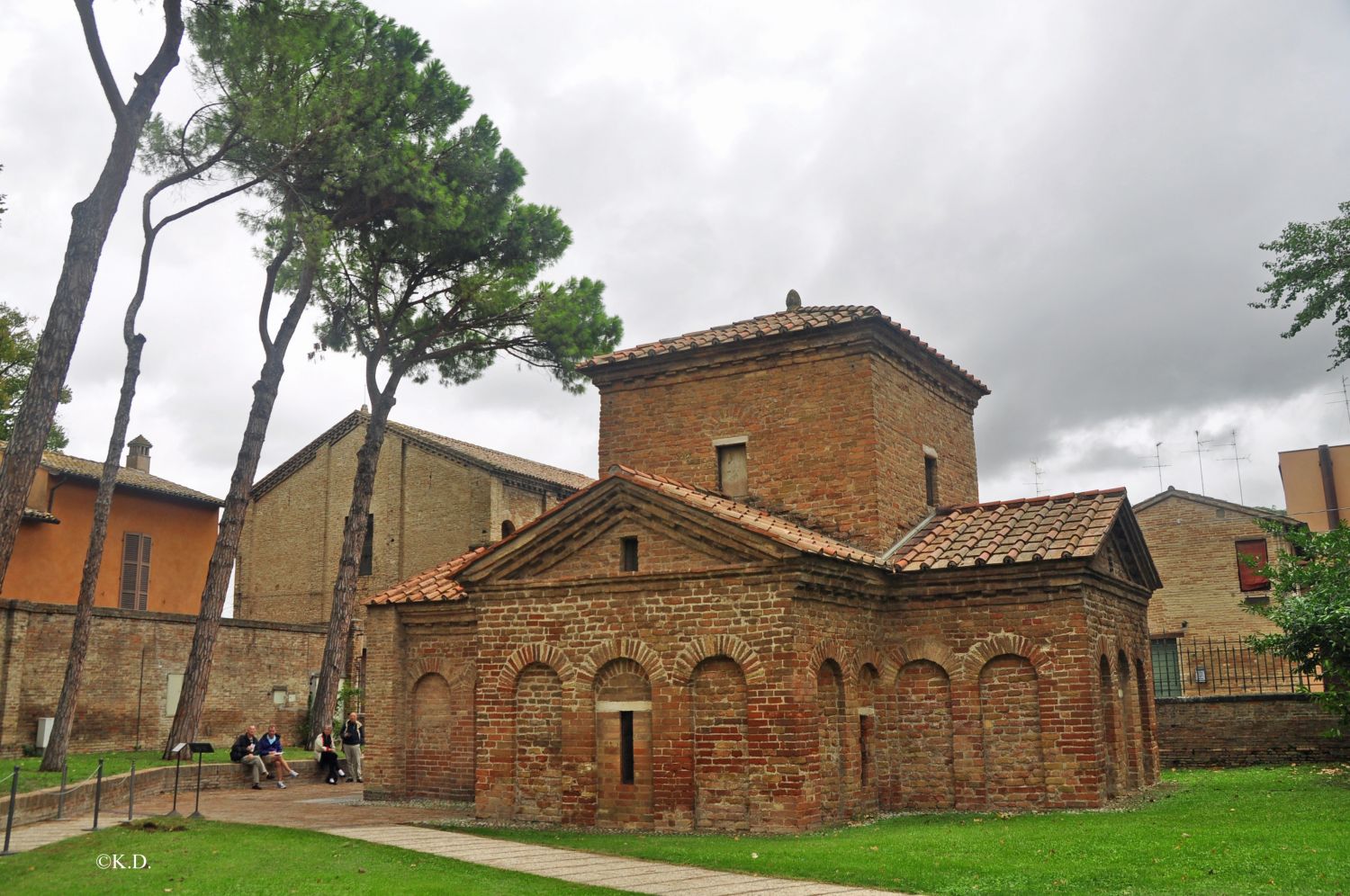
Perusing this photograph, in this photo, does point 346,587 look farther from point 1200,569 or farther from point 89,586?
point 1200,569

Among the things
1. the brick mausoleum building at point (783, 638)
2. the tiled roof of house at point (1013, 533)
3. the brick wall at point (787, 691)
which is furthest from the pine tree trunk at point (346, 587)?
the tiled roof of house at point (1013, 533)

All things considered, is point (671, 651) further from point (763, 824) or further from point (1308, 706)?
point (1308, 706)

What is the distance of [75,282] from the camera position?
14.0 m

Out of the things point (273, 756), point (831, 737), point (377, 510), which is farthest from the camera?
point (377, 510)

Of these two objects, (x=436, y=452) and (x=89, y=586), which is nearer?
(x=89, y=586)

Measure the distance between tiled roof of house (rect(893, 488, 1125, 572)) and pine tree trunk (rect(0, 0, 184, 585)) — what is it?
11.6m

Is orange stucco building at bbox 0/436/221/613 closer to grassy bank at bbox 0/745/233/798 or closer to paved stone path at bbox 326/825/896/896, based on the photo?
grassy bank at bbox 0/745/233/798

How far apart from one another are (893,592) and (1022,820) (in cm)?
362

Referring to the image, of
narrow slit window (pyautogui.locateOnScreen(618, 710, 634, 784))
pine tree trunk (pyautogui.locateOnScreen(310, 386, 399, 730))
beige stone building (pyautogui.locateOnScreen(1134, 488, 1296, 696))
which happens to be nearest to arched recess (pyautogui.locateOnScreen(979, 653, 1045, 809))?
narrow slit window (pyautogui.locateOnScreen(618, 710, 634, 784))

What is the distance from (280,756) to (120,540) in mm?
13783

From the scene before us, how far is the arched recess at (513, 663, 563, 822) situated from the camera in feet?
47.4

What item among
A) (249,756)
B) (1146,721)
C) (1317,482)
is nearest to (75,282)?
(249,756)

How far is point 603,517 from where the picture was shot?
14.6 metres

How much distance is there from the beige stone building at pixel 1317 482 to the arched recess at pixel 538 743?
25.9 m
